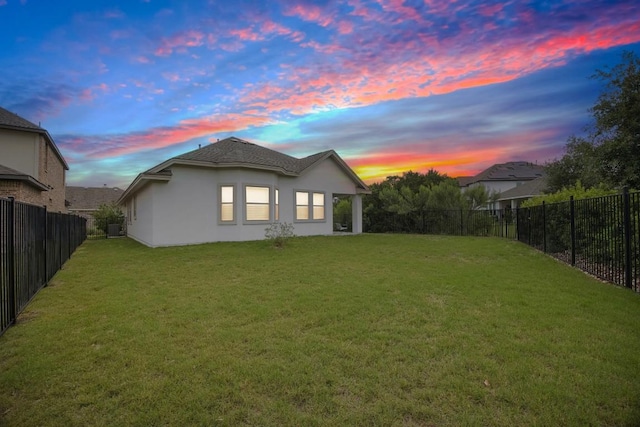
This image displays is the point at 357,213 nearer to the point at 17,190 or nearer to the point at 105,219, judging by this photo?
the point at 17,190

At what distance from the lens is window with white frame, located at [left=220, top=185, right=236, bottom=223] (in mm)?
13492

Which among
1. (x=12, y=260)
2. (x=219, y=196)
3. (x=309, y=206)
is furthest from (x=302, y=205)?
(x=12, y=260)

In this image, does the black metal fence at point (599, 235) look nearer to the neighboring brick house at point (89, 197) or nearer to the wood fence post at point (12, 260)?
the wood fence post at point (12, 260)

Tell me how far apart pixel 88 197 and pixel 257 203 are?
1484 inches

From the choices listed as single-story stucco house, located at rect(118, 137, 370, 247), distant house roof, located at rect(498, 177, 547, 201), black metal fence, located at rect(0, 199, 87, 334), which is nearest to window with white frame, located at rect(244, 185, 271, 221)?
single-story stucco house, located at rect(118, 137, 370, 247)

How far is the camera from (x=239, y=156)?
13867mm

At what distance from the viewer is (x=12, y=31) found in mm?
10297

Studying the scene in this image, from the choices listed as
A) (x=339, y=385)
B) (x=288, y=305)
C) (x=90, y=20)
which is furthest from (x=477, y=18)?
(x=90, y=20)

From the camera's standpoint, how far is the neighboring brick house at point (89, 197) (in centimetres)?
3856

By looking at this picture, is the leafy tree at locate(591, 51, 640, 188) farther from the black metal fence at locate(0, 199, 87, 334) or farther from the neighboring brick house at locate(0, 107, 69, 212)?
the neighboring brick house at locate(0, 107, 69, 212)

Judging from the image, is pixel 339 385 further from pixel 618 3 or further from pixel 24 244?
pixel 618 3

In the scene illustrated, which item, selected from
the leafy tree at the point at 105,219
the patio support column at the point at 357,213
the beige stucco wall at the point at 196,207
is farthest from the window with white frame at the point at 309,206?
the leafy tree at the point at 105,219

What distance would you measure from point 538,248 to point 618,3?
24.3ft

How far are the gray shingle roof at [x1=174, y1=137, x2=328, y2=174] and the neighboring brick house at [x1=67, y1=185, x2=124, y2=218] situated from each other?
30433mm
